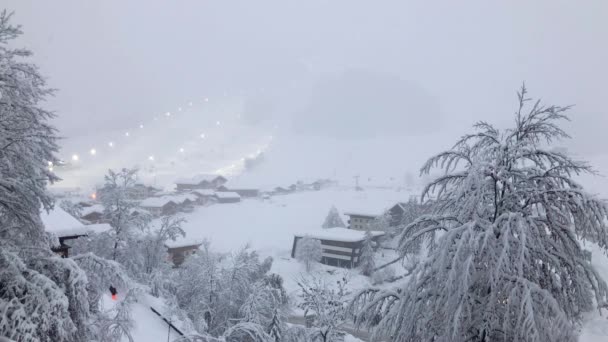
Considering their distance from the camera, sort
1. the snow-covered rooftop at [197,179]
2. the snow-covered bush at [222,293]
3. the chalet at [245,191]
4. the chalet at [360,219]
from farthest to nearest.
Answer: the chalet at [245,191], the snow-covered rooftop at [197,179], the chalet at [360,219], the snow-covered bush at [222,293]

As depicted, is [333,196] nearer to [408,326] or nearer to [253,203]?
[253,203]

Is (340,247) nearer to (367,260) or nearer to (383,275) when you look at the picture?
(367,260)

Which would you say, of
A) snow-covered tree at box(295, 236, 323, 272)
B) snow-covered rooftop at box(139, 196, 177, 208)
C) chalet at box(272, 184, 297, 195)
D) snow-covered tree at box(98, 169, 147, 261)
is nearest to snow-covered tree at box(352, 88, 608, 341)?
snow-covered tree at box(98, 169, 147, 261)

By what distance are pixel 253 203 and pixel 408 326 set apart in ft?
273

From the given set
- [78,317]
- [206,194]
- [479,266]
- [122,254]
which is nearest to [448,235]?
[479,266]

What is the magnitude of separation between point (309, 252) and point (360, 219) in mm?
14954

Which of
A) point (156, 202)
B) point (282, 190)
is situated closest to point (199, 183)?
point (156, 202)

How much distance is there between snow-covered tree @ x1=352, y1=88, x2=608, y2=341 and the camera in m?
5.02

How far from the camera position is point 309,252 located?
46781 millimetres

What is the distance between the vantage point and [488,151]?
5.93 meters

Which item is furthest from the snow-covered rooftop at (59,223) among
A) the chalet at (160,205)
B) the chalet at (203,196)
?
the chalet at (203,196)

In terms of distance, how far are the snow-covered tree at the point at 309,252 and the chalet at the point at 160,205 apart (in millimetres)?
34698

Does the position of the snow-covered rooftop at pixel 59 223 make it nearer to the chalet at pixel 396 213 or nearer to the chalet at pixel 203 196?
the chalet at pixel 396 213

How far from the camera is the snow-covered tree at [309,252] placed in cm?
4681
